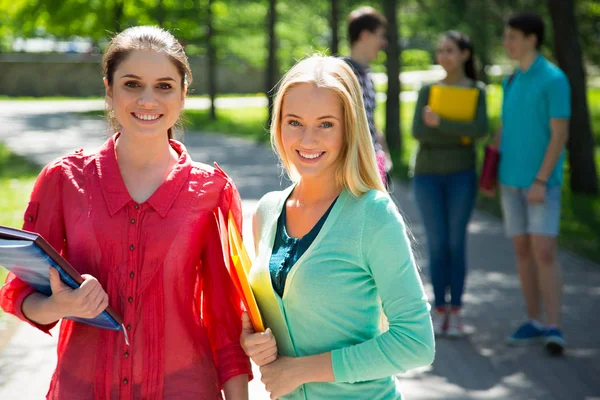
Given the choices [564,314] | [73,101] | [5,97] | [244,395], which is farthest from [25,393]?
[5,97]

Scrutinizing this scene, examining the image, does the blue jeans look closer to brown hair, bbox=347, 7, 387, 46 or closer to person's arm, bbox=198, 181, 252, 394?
brown hair, bbox=347, 7, 387, 46

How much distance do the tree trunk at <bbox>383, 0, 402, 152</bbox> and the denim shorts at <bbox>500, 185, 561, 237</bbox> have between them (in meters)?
12.3

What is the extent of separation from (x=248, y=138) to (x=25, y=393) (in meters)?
19.6

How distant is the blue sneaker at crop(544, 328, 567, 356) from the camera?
6414 millimetres

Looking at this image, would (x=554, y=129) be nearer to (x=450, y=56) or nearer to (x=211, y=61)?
(x=450, y=56)

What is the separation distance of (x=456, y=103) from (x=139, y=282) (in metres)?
4.68

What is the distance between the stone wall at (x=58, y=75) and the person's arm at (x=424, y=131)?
38.1 m

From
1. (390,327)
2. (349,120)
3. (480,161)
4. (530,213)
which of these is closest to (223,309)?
(390,327)

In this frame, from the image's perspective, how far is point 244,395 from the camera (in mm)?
2723

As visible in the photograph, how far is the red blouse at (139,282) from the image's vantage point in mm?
2545

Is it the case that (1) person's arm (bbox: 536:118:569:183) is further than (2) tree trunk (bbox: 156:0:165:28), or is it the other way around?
(2) tree trunk (bbox: 156:0:165:28)

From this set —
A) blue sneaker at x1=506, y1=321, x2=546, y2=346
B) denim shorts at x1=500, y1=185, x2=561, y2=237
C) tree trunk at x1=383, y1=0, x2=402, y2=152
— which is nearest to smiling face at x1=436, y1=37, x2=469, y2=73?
denim shorts at x1=500, y1=185, x2=561, y2=237

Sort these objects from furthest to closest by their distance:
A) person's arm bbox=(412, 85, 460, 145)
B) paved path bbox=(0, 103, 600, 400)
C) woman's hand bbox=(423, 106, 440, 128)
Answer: person's arm bbox=(412, 85, 460, 145), woman's hand bbox=(423, 106, 440, 128), paved path bbox=(0, 103, 600, 400)

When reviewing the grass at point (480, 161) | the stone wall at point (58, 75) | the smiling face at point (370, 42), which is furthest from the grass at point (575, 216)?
the stone wall at point (58, 75)
